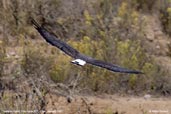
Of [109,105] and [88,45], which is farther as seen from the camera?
[88,45]

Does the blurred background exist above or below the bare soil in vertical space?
above

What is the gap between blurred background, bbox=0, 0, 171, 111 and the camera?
5.54 m

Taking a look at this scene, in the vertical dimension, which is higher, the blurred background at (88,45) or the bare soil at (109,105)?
the blurred background at (88,45)

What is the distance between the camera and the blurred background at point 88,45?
554 centimetres

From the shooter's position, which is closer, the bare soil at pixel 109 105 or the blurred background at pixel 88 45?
the bare soil at pixel 109 105

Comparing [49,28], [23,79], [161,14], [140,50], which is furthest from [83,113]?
[161,14]

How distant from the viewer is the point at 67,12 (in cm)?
686

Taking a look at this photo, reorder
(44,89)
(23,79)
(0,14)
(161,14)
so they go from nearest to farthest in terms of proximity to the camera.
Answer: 1. (44,89)
2. (23,79)
3. (0,14)
4. (161,14)

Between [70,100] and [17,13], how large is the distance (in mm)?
1720

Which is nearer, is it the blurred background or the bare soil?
the bare soil

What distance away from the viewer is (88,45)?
582 cm

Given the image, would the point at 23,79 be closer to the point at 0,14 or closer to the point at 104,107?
the point at 104,107

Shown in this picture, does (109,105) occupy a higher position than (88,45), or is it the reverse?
(88,45)

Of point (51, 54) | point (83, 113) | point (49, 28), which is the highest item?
point (49, 28)
